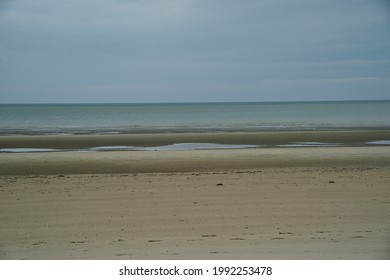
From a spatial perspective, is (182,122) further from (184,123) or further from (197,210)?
(197,210)

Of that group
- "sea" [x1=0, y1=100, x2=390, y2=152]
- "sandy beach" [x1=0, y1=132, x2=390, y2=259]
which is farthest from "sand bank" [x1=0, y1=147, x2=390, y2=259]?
"sea" [x1=0, y1=100, x2=390, y2=152]

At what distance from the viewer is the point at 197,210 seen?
636 centimetres

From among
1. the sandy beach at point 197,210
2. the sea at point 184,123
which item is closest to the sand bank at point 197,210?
the sandy beach at point 197,210

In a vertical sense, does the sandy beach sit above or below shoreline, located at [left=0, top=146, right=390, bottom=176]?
below

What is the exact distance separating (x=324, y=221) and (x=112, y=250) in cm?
255

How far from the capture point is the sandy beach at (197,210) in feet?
15.4

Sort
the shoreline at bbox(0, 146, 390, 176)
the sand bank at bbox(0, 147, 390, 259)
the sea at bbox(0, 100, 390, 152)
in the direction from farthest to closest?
the sea at bbox(0, 100, 390, 152) → the shoreline at bbox(0, 146, 390, 176) → the sand bank at bbox(0, 147, 390, 259)

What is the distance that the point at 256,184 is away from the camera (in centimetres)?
814

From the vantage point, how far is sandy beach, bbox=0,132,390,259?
15.4ft

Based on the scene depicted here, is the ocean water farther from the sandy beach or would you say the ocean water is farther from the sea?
the sandy beach

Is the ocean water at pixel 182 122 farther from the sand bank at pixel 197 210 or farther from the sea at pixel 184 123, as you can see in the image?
the sand bank at pixel 197 210

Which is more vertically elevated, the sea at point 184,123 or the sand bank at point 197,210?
the sea at point 184,123

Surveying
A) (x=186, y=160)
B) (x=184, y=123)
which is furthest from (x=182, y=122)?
(x=186, y=160)

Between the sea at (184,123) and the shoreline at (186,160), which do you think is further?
the sea at (184,123)
